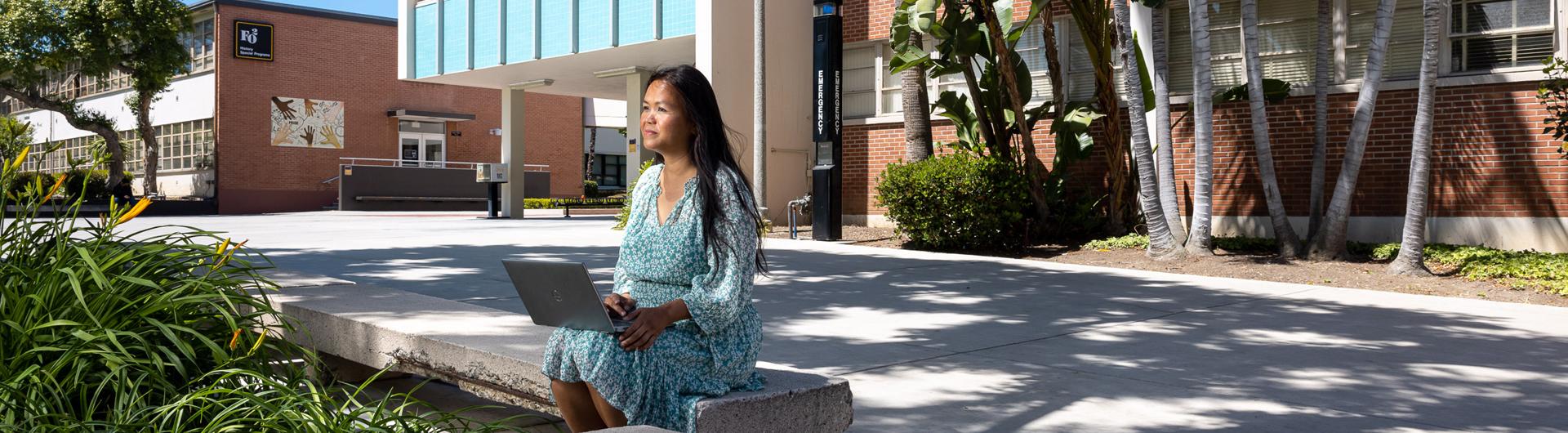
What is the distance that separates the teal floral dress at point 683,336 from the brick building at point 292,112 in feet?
126

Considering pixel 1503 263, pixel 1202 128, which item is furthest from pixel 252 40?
pixel 1503 263

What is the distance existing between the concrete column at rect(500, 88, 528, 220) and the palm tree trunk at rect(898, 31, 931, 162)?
14.1m

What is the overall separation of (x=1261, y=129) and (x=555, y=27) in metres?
14.2

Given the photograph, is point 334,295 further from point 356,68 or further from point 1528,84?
point 356,68

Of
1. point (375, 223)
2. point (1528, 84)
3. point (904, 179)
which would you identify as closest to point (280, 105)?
point (375, 223)

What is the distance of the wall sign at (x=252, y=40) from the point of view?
39.2 m

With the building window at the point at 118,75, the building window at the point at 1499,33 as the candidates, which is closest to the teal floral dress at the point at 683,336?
the building window at the point at 1499,33

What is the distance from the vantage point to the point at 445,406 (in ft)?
17.7

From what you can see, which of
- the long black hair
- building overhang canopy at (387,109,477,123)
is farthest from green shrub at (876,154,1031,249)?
building overhang canopy at (387,109,477,123)

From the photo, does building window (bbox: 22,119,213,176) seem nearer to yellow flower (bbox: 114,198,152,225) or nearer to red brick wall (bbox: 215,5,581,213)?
red brick wall (bbox: 215,5,581,213)

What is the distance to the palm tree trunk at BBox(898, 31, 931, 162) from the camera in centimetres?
1664

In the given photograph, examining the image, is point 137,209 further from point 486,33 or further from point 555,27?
point 486,33

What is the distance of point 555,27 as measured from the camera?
23.2 meters

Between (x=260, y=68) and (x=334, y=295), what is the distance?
37.7 meters
